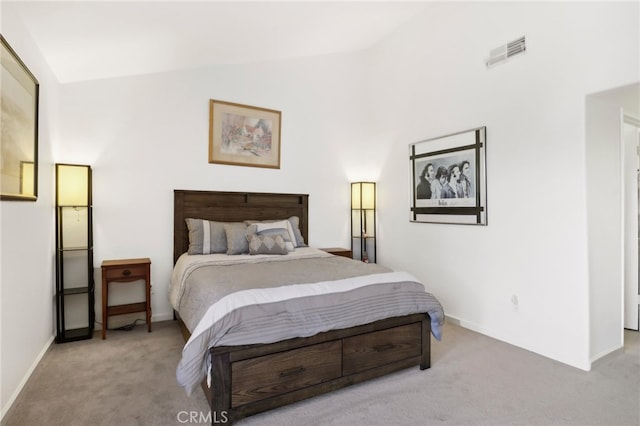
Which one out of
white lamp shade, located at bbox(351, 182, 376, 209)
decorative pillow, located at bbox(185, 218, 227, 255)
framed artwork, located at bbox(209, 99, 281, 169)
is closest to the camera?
decorative pillow, located at bbox(185, 218, 227, 255)

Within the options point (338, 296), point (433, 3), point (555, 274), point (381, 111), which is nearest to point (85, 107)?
point (338, 296)

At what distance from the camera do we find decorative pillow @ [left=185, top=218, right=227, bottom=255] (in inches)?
133

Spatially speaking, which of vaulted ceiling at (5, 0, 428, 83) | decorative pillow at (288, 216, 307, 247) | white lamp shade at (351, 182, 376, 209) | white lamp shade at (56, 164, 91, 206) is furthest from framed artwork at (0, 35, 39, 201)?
white lamp shade at (351, 182, 376, 209)

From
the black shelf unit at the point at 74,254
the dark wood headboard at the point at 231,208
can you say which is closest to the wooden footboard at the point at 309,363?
the black shelf unit at the point at 74,254

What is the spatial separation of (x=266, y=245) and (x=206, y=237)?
2.15 feet

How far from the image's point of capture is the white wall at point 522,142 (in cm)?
243

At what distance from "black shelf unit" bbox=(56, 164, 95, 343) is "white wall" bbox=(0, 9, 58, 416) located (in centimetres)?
7

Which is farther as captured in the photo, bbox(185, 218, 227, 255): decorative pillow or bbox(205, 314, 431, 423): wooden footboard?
bbox(185, 218, 227, 255): decorative pillow

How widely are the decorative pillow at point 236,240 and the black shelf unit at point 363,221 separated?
175 cm

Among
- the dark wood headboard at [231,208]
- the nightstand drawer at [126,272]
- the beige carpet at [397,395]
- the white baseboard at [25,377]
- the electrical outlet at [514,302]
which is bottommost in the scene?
the beige carpet at [397,395]

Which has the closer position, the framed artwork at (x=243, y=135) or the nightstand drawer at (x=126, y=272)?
the nightstand drawer at (x=126, y=272)

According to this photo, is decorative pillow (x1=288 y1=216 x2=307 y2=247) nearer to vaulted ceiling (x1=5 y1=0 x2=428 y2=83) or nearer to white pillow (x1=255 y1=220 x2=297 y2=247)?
white pillow (x1=255 y1=220 x2=297 y2=247)

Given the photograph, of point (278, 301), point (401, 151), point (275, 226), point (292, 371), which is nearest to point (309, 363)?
point (292, 371)

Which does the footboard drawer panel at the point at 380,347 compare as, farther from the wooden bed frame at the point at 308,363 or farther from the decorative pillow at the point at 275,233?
the decorative pillow at the point at 275,233
